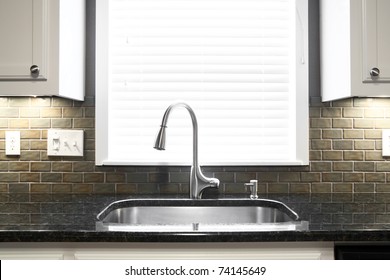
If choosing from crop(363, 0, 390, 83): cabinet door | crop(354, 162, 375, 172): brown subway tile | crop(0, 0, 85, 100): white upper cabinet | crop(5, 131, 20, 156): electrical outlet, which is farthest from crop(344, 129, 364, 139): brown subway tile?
crop(5, 131, 20, 156): electrical outlet

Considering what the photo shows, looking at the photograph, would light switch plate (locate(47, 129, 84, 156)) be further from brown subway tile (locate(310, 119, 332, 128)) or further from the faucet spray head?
Result: brown subway tile (locate(310, 119, 332, 128))

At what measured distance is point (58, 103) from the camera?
198 centimetres

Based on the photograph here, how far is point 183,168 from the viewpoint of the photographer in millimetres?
1997

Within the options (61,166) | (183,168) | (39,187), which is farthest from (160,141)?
(39,187)

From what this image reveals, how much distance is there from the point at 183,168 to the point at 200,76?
455mm

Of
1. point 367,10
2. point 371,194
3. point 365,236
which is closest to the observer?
point 365,236

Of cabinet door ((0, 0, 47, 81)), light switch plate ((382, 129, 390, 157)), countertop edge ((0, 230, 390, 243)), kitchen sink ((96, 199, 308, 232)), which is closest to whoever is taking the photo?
countertop edge ((0, 230, 390, 243))

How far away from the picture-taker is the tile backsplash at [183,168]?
197cm

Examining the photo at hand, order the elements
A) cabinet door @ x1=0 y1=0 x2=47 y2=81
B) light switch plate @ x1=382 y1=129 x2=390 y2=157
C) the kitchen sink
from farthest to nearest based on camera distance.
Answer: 1. light switch plate @ x1=382 y1=129 x2=390 y2=157
2. the kitchen sink
3. cabinet door @ x1=0 y1=0 x2=47 y2=81

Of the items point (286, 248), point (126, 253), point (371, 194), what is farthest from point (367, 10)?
point (126, 253)

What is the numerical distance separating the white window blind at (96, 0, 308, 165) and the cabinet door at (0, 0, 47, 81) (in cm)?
41

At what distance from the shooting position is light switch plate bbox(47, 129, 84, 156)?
197 centimetres
